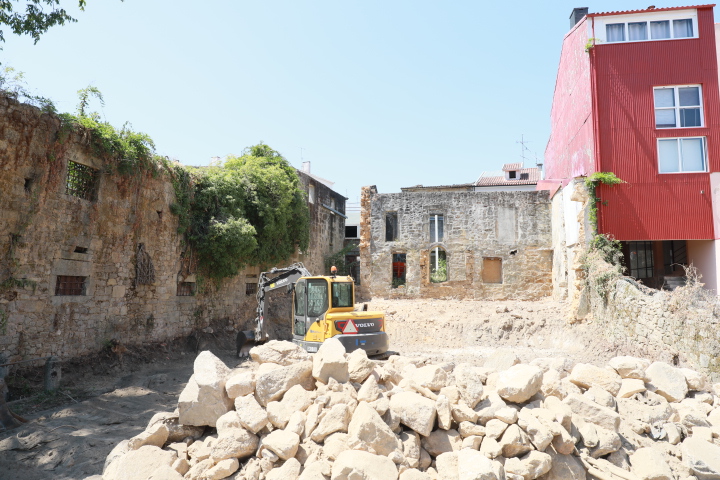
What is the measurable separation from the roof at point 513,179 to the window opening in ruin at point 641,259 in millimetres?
11815

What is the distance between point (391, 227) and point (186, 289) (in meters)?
10.1

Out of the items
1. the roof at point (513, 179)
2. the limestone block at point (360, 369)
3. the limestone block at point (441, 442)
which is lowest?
the limestone block at point (441, 442)

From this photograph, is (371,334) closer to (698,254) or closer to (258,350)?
(258,350)

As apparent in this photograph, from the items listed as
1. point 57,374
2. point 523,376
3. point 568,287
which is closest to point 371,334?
point 523,376

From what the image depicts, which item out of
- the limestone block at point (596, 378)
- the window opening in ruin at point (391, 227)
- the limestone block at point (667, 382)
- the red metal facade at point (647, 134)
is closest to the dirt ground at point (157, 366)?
the window opening in ruin at point (391, 227)

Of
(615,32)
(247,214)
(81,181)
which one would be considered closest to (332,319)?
(81,181)

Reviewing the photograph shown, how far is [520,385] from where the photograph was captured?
489 centimetres

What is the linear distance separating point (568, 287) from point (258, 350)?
13016 mm

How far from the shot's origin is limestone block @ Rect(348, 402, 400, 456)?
4211mm

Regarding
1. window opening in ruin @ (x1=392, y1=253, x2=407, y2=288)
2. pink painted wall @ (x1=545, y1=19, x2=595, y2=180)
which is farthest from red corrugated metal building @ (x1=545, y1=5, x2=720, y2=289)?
window opening in ruin @ (x1=392, y1=253, x2=407, y2=288)

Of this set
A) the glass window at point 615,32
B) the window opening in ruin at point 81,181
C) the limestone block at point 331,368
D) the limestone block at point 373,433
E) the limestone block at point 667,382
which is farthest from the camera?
the glass window at point 615,32

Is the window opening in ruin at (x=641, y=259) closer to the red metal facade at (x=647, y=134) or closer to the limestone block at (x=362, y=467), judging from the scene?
the red metal facade at (x=647, y=134)

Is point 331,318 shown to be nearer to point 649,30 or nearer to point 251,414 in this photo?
point 251,414

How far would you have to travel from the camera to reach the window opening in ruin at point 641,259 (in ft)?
57.6
